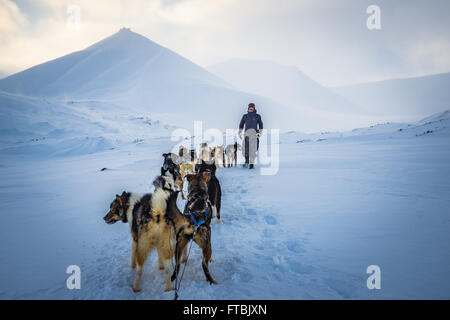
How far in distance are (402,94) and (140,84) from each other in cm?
18402

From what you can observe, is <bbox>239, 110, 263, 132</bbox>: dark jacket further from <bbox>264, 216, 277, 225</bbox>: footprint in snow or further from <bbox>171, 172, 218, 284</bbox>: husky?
<bbox>171, 172, 218, 284</bbox>: husky

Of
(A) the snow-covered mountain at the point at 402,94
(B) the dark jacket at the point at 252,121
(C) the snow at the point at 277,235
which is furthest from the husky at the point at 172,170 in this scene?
(A) the snow-covered mountain at the point at 402,94

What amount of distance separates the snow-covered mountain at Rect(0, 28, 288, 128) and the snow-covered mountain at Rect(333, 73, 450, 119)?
10717 cm

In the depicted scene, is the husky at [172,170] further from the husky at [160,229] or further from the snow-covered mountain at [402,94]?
the snow-covered mountain at [402,94]

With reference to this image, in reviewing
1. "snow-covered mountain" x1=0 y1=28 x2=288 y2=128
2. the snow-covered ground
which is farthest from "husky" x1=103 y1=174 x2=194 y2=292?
"snow-covered mountain" x1=0 y1=28 x2=288 y2=128

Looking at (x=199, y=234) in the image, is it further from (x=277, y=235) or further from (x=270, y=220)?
(x=270, y=220)

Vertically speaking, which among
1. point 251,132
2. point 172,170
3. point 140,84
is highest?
point 140,84

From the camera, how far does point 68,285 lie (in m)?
2.43

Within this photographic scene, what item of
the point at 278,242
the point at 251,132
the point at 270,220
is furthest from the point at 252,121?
the point at 278,242

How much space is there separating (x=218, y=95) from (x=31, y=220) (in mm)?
68083

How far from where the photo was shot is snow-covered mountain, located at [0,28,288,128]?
57.7m

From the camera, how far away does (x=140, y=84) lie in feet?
235
